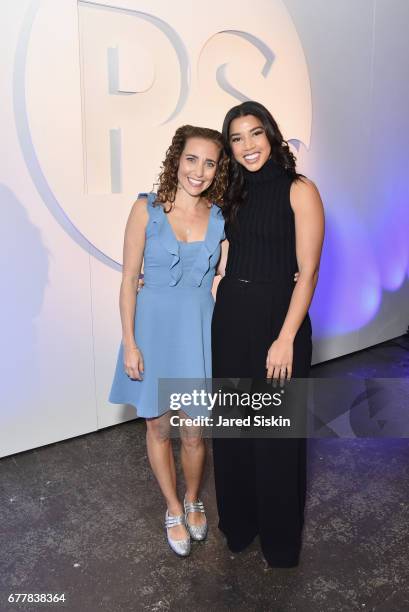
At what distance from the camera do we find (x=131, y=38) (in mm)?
2928

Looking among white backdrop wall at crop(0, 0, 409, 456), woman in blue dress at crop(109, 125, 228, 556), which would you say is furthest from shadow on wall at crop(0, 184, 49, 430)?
woman in blue dress at crop(109, 125, 228, 556)

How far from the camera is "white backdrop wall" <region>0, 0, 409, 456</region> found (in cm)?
271

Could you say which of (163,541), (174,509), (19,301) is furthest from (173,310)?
(19,301)

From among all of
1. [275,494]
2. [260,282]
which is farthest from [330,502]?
[260,282]

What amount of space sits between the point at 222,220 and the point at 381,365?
9.74 ft

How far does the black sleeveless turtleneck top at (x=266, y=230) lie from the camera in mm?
1924

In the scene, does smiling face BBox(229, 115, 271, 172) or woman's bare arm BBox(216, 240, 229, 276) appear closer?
smiling face BBox(229, 115, 271, 172)

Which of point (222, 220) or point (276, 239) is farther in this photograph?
point (222, 220)

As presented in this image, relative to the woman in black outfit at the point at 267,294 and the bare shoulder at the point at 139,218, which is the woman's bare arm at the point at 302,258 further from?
the bare shoulder at the point at 139,218

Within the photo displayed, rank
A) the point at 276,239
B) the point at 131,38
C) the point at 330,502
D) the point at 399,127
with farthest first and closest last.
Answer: the point at 399,127 → the point at 131,38 → the point at 330,502 → the point at 276,239

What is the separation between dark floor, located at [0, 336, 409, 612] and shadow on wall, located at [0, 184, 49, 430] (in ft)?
1.30

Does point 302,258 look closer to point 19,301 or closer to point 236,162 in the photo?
point 236,162

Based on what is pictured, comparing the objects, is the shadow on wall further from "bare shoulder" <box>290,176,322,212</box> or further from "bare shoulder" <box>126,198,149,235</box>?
"bare shoulder" <box>290,176,322,212</box>

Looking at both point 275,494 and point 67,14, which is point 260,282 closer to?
point 275,494
